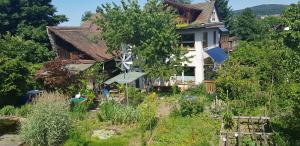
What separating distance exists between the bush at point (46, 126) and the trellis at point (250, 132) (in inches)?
281

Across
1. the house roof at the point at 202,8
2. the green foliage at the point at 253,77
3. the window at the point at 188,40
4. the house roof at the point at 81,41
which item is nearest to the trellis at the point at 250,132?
the green foliage at the point at 253,77

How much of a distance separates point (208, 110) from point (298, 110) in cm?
714

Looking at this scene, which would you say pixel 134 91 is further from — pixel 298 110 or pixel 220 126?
pixel 298 110

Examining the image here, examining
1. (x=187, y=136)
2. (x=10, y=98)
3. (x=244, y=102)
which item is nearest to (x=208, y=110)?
(x=244, y=102)

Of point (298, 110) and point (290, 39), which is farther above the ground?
point (290, 39)

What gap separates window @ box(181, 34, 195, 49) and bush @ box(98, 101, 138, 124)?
1237cm

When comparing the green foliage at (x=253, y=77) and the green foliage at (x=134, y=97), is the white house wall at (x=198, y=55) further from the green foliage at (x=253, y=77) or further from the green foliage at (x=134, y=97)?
the green foliage at (x=253, y=77)

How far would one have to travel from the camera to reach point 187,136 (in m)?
16.0

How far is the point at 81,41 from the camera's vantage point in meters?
32.1

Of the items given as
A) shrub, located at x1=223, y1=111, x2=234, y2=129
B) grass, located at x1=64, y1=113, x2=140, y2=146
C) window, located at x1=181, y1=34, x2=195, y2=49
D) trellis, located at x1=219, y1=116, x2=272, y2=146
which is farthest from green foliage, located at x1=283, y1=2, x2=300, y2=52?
window, located at x1=181, y1=34, x2=195, y2=49

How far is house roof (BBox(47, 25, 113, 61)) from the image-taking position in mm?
30438

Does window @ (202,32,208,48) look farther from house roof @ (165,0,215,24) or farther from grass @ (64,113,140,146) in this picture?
grass @ (64,113,140,146)

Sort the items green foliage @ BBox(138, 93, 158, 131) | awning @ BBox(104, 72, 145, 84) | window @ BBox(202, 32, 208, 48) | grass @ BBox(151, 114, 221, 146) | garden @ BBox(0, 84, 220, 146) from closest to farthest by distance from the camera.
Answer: grass @ BBox(151, 114, 221, 146)
garden @ BBox(0, 84, 220, 146)
green foliage @ BBox(138, 93, 158, 131)
awning @ BBox(104, 72, 145, 84)
window @ BBox(202, 32, 208, 48)

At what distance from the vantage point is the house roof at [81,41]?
99.9ft
